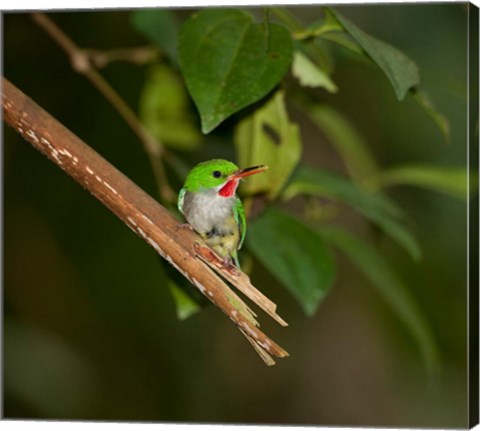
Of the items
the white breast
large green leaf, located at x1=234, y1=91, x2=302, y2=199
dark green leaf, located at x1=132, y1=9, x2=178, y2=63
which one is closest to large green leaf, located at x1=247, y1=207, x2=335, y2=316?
large green leaf, located at x1=234, y1=91, x2=302, y2=199

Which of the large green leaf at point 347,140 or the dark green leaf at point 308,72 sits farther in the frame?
the large green leaf at point 347,140

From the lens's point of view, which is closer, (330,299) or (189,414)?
(189,414)

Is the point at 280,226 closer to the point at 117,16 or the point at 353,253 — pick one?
the point at 353,253

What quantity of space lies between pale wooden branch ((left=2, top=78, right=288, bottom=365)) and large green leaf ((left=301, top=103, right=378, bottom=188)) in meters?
0.47

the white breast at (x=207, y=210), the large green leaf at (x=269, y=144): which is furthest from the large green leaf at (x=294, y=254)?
the white breast at (x=207, y=210)

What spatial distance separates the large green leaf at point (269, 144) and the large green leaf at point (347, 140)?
20 centimetres

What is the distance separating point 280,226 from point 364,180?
31cm

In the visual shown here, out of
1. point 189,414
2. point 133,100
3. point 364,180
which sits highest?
point 133,100

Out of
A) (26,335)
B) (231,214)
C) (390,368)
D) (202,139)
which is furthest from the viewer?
(390,368)

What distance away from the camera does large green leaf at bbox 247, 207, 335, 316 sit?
1009 mm

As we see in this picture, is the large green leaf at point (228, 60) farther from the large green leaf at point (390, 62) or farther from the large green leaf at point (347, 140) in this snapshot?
the large green leaf at point (347, 140)

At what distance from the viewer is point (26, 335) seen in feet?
4.32

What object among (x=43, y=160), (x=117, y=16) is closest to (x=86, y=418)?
(x=43, y=160)

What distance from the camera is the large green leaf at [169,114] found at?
1.22 meters
